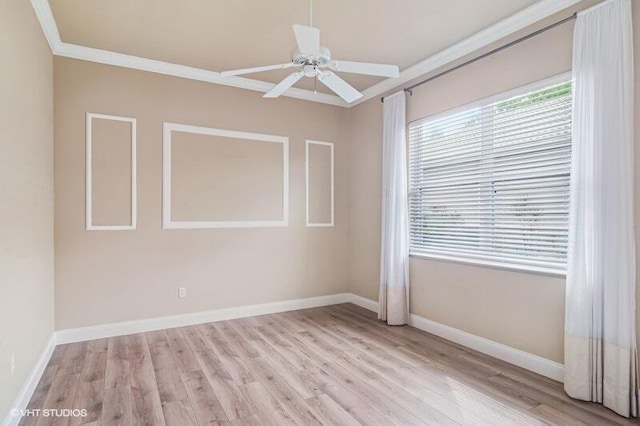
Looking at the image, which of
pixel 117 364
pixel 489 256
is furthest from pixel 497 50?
pixel 117 364

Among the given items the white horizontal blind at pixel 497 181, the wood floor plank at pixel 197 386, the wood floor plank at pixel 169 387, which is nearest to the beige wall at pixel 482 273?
the white horizontal blind at pixel 497 181

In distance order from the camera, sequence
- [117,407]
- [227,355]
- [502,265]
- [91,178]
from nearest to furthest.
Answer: [117,407], [502,265], [227,355], [91,178]

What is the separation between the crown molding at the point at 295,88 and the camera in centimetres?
284

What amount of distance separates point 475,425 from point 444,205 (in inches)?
84.0

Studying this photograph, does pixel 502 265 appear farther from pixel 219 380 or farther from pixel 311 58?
pixel 219 380

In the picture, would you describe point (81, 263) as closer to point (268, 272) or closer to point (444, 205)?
point (268, 272)

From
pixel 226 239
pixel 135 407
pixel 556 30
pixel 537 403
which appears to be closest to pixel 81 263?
pixel 226 239

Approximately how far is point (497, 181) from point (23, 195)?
12.3ft

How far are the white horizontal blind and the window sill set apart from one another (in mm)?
27

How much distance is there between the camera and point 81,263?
356 centimetres

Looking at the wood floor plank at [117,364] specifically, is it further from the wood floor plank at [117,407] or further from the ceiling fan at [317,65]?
the ceiling fan at [317,65]

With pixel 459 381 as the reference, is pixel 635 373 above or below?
above

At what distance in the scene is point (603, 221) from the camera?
93.9 inches

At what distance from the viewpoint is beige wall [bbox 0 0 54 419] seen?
2.03 m
